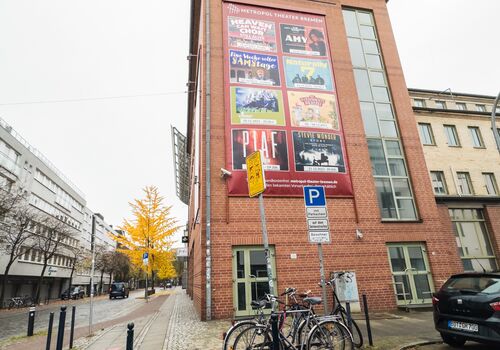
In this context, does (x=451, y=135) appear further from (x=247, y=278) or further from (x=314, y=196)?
(x=314, y=196)

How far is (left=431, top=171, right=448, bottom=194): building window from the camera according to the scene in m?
16.5

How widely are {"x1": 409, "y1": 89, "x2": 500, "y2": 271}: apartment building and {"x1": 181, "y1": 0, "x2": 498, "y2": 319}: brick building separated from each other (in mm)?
1351

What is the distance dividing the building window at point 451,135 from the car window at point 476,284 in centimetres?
1428

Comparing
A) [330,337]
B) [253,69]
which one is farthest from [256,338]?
[253,69]

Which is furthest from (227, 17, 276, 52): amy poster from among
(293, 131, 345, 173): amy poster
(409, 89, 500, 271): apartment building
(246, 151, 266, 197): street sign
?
(409, 89, 500, 271): apartment building

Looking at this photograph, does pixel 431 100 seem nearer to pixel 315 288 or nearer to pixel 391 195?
pixel 391 195

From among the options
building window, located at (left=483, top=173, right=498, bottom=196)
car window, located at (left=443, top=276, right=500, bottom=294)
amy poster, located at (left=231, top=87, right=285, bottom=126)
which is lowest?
car window, located at (left=443, top=276, right=500, bottom=294)

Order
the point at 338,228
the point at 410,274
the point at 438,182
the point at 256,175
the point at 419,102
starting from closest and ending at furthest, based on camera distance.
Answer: the point at 256,175 → the point at 338,228 → the point at 410,274 → the point at 438,182 → the point at 419,102

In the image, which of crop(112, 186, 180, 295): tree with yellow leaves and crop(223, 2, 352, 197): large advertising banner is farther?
crop(112, 186, 180, 295): tree with yellow leaves

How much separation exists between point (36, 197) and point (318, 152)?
4034 centimetres

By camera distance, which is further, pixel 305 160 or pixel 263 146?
pixel 305 160

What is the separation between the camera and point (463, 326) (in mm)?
5469

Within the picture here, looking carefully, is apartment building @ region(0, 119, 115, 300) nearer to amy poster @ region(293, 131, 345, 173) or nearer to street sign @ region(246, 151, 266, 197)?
amy poster @ region(293, 131, 345, 173)

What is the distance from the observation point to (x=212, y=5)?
13812 millimetres
